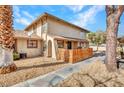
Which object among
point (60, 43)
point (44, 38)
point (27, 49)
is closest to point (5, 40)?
point (27, 49)

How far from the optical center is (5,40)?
25.6 feet

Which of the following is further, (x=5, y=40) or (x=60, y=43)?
(x=60, y=43)

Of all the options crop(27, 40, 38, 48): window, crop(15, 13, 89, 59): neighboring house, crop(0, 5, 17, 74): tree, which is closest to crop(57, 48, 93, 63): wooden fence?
crop(15, 13, 89, 59): neighboring house

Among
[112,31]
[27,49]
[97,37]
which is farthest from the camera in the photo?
[97,37]

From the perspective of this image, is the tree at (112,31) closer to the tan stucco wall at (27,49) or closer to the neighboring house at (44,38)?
the neighboring house at (44,38)

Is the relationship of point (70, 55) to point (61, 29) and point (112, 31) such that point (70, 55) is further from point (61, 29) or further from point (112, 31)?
point (61, 29)

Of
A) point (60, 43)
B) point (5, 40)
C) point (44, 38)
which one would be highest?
point (44, 38)

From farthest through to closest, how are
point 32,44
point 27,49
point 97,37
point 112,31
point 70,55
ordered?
point 97,37, point 32,44, point 27,49, point 70,55, point 112,31

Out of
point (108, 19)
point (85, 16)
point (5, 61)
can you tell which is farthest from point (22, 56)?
point (108, 19)

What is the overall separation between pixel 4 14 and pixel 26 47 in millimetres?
8925

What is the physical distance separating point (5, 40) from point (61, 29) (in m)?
12.5

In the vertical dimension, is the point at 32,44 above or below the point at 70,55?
above

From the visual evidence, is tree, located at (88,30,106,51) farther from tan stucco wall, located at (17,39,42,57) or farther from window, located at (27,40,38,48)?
window, located at (27,40,38,48)

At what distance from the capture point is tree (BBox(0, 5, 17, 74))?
770 cm
